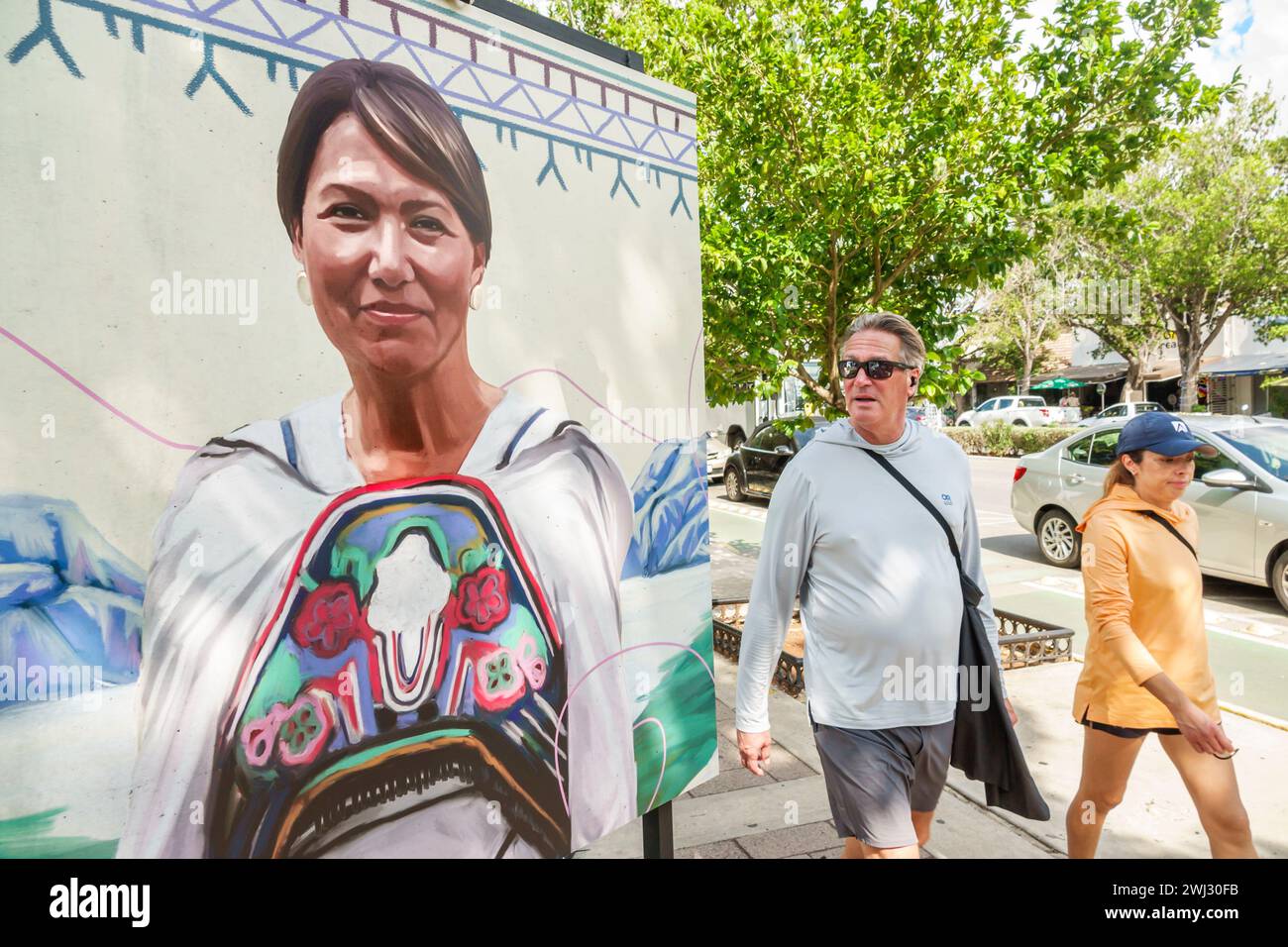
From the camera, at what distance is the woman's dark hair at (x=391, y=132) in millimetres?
2051

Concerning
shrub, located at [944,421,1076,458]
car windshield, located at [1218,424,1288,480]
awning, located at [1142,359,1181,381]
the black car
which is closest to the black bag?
car windshield, located at [1218,424,1288,480]

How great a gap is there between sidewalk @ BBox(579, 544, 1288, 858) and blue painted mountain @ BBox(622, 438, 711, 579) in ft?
4.52

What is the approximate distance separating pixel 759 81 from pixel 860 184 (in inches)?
41.0

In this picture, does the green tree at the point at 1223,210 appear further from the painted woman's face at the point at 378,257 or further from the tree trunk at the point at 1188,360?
the painted woman's face at the point at 378,257

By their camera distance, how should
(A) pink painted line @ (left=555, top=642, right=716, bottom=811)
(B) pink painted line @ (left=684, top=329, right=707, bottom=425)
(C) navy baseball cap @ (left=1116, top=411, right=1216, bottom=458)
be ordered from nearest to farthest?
(A) pink painted line @ (left=555, top=642, right=716, bottom=811), (C) navy baseball cap @ (left=1116, top=411, right=1216, bottom=458), (B) pink painted line @ (left=684, top=329, right=707, bottom=425)

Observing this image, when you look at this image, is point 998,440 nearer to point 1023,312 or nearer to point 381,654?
point 1023,312

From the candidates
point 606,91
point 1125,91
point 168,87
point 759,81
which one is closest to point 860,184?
point 759,81

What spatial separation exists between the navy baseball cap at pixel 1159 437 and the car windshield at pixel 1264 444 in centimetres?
552

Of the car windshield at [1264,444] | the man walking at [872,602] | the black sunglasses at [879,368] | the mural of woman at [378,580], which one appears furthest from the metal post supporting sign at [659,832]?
the car windshield at [1264,444]

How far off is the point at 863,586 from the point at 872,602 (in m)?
0.05

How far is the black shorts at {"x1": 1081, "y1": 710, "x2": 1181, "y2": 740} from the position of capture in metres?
2.70

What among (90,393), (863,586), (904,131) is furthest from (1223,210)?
(90,393)

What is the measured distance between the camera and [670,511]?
3.03 meters

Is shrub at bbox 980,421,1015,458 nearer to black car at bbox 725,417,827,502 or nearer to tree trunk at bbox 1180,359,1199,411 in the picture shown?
tree trunk at bbox 1180,359,1199,411
